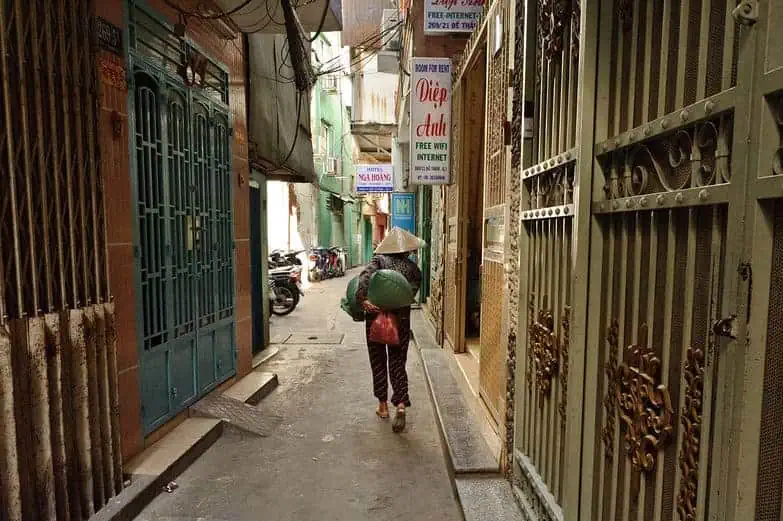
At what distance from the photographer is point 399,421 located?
432 cm

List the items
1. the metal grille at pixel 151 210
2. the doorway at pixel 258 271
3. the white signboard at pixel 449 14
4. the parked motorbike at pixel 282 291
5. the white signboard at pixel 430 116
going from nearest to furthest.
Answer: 1. the metal grille at pixel 151 210
2. the white signboard at pixel 449 14
3. the white signboard at pixel 430 116
4. the doorway at pixel 258 271
5. the parked motorbike at pixel 282 291

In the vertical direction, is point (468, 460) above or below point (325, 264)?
below

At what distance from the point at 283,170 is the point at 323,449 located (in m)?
5.03

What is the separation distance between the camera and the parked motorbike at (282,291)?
9.80 m

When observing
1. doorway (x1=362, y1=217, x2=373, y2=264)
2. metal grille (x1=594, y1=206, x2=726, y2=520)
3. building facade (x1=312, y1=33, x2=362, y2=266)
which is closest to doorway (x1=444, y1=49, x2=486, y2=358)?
metal grille (x1=594, y1=206, x2=726, y2=520)

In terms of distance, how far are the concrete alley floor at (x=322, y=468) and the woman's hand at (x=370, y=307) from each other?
112cm

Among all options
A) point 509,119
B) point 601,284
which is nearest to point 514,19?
point 509,119

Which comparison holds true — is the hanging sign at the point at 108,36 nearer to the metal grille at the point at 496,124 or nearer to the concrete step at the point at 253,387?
the metal grille at the point at 496,124

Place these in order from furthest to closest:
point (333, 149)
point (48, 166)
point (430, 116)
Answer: point (333, 149) → point (430, 116) → point (48, 166)

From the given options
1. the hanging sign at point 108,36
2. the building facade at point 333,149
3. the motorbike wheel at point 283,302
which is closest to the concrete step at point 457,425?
the hanging sign at point 108,36

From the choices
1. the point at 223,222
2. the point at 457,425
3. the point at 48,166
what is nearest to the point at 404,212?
the point at 223,222

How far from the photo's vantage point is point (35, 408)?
242 centimetres

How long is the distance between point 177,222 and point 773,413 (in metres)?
4.07

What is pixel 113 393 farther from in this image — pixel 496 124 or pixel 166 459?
pixel 496 124
